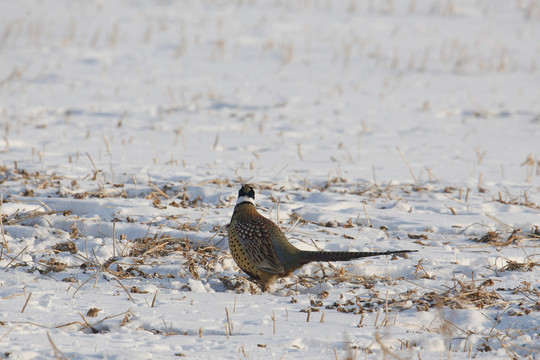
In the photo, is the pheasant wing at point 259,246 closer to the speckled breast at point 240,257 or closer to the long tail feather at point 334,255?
the speckled breast at point 240,257

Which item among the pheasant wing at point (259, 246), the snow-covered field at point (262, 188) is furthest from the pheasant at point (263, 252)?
the snow-covered field at point (262, 188)

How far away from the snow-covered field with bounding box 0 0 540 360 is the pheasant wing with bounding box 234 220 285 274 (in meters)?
0.19

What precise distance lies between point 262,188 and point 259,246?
2056 mm

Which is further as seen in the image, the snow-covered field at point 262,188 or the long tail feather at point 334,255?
the long tail feather at point 334,255

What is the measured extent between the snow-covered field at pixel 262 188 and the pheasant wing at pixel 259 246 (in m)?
0.19

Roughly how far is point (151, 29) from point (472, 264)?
42.6ft

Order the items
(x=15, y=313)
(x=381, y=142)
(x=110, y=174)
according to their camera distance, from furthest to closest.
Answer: (x=381, y=142) < (x=110, y=174) < (x=15, y=313)

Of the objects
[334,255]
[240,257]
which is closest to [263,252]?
[240,257]

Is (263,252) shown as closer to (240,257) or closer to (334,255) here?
(240,257)

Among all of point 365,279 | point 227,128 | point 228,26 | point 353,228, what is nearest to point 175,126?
point 227,128

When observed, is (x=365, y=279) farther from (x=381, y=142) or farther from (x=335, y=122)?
(x=335, y=122)

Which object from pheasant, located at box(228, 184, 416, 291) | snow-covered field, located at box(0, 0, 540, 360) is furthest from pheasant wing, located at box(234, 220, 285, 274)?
snow-covered field, located at box(0, 0, 540, 360)

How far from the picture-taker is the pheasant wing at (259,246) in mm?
3783

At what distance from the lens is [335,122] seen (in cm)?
1026
